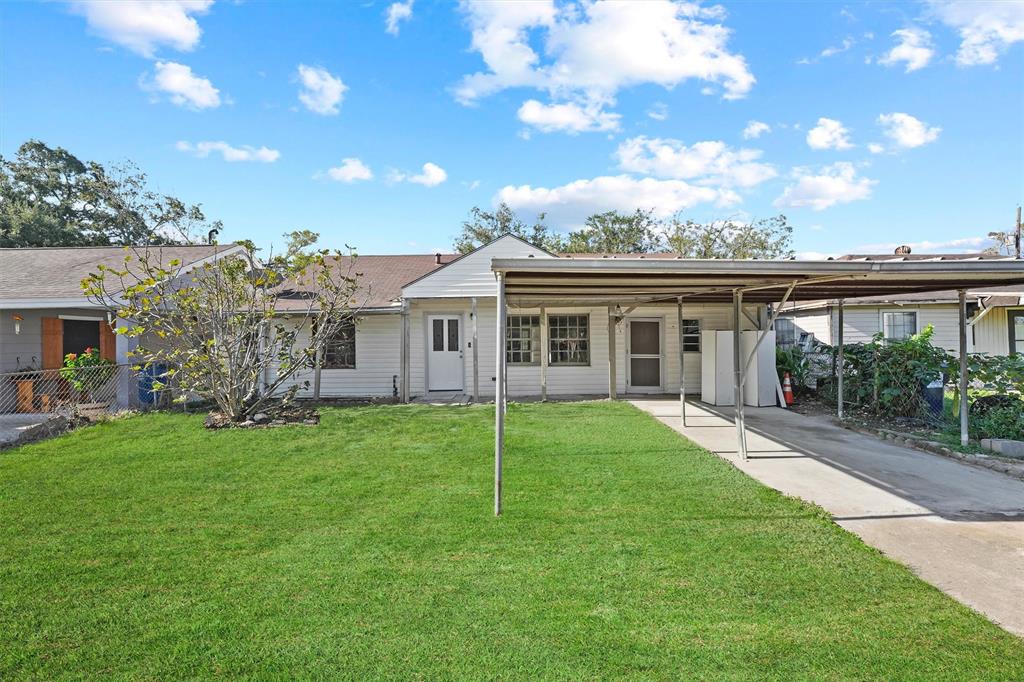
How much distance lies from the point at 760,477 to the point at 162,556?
569 cm

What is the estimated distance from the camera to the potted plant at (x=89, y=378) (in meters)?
9.16

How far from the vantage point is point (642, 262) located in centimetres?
461

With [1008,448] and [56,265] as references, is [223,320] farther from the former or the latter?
[1008,448]

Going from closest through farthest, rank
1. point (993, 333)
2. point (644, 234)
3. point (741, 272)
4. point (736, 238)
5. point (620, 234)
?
point (741, 272) → point (993, 333) → point (736, 238) → point (644, 234) → point (620, 234)

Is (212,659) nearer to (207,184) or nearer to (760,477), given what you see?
(760,477)

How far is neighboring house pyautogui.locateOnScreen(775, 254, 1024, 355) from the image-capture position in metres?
13.2

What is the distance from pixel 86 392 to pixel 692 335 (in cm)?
1279

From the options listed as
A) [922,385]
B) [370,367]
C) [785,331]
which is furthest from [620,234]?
[922,385]

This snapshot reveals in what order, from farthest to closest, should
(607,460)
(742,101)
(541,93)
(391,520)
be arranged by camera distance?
(541,93) < (742,101) < (607,460) < (391,520)

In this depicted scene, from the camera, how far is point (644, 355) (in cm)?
1286

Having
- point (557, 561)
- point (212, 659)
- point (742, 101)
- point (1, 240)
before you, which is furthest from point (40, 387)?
Result: point (1, 240)

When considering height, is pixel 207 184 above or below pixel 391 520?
above

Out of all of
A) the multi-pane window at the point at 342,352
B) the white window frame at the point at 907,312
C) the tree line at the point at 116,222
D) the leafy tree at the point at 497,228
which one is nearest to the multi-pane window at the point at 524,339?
the multi-pane window at the point at 342,352

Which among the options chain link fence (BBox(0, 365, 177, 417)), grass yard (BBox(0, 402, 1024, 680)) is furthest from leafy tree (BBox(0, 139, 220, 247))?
grass yard (BBox(0, 402, 1024, 680))
